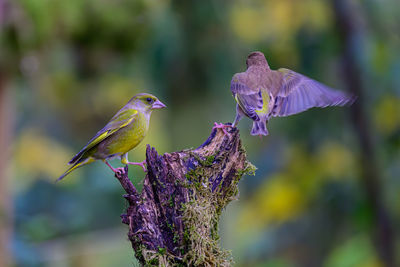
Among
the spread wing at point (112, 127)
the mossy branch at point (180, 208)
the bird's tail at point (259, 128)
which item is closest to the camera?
the mossy branch at point (180, 208)

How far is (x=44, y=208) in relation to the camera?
10.5m

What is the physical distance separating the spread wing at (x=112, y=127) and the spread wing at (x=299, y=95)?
88cm

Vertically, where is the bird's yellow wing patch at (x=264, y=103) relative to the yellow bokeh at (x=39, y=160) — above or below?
below

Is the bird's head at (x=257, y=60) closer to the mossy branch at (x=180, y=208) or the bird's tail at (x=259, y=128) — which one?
the bird's tail at (x=259, y=128)

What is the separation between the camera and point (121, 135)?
347cm

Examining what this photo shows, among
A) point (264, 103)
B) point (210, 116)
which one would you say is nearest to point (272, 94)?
point (264, 103)

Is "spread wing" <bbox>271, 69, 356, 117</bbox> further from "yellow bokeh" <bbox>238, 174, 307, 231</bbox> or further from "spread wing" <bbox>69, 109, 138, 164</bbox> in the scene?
"yellow bokeh" <bbox>238, 174, 307, 231</bbox>

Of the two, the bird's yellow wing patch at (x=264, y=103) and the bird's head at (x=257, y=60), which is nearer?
the bird's yellow wing patch at (x=264, y=103)

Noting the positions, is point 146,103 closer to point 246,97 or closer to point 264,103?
point 246,97

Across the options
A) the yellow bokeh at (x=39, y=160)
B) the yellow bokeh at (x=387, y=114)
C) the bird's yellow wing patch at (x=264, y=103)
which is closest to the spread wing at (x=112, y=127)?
the bird's yellow wing patch at (x=264, y=103)

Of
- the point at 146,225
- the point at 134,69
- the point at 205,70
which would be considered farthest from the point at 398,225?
the point at 146,225

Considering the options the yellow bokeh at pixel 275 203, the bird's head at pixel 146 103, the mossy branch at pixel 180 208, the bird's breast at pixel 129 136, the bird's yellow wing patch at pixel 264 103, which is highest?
the yellow bokeh at pixel 275 203

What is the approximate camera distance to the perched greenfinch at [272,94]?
369 cm

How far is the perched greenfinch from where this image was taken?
3688mm
